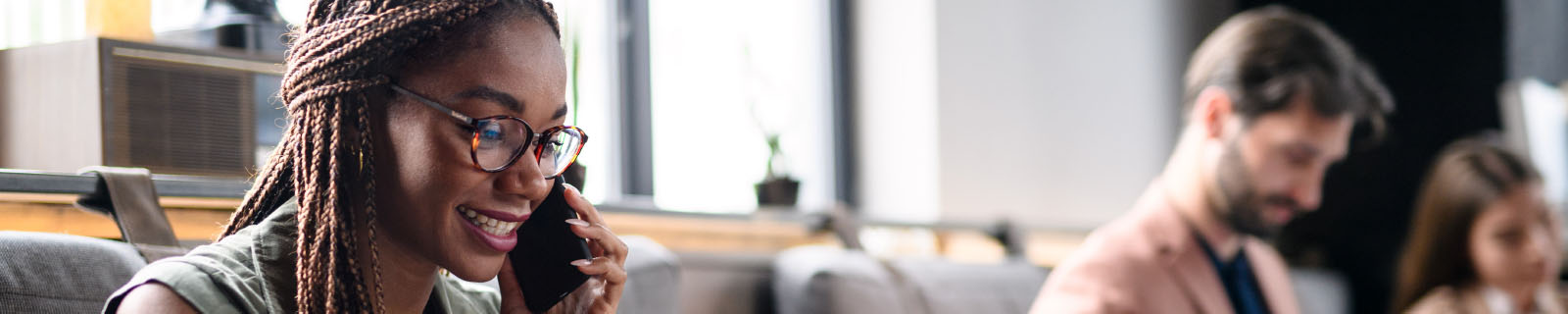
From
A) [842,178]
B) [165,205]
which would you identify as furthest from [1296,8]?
[165,205]

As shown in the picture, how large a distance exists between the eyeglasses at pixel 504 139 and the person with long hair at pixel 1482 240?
249 cm

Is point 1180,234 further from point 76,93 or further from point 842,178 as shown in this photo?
point 842,178

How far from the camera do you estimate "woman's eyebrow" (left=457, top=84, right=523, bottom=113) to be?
938 millimetres

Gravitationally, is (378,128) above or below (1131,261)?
above

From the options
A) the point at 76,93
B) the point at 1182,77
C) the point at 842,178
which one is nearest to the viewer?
the point at 76,93

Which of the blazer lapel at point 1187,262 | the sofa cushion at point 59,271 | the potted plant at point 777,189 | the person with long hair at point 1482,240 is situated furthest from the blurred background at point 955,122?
the sofa cushion at point 59,271

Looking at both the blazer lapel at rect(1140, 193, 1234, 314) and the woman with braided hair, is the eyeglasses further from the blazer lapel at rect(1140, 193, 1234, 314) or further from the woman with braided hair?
the blazer lapel at rect(1140, 193, 1234, 314)

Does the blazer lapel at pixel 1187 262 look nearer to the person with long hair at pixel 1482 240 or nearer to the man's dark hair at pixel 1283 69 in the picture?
the man's dark hair at pixel 1283 69

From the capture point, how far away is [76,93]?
51.6 inches

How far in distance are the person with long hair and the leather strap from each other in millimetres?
2628

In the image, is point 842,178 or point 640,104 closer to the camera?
point 640,104

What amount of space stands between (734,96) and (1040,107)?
0.94 meters

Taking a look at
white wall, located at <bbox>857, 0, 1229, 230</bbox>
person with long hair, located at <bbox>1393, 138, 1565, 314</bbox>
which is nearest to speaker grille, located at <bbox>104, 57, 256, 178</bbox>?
white wall, located at <bbox>857, 0, 1229, 230</bbox>

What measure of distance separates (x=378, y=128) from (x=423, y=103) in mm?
43
